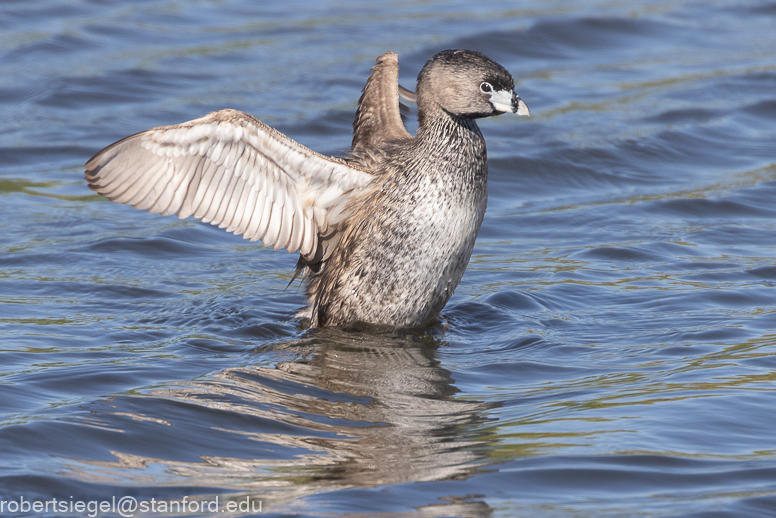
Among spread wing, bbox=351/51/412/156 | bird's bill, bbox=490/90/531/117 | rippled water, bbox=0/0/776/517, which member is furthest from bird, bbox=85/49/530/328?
spread wing, bbox=351/51/412/156

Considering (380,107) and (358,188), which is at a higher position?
(380,107)

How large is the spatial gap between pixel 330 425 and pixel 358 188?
6.95 ft

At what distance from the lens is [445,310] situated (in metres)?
7.73

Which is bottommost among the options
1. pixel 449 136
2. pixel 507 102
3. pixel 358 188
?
pixel 358 188

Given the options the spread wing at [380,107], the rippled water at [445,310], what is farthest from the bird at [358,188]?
the spread wing at [380,107]

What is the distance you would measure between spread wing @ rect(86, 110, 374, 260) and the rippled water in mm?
805

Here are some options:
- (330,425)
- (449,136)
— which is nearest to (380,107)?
(449,136)

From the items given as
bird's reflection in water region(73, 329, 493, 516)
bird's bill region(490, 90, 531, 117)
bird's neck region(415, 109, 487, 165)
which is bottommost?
bird's reflection in water region(73, 329, 493, 516)

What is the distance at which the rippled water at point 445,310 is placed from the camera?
16.3ft

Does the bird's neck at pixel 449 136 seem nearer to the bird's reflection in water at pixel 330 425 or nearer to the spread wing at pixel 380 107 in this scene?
the spread wing at pixel 380 107

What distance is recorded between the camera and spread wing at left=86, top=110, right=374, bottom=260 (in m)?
6.73

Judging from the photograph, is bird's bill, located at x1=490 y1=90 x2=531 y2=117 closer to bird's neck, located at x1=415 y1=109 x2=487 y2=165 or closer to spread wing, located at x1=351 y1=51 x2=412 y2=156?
bird's neck, located at x1=415 y1=109 x2=487 y2=165

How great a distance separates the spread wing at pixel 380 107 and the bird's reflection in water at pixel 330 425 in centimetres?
192

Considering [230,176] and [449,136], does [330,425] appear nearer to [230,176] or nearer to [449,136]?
[230,176]
